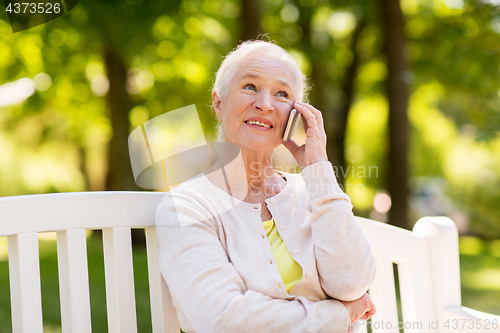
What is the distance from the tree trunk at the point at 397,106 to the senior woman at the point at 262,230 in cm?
534

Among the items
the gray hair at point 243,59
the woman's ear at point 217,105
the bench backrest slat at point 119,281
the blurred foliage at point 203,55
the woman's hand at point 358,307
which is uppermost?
the blurred foliage at point 203,55

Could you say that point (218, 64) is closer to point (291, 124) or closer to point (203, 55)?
point (203, 55)

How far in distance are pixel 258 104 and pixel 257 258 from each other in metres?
0.74

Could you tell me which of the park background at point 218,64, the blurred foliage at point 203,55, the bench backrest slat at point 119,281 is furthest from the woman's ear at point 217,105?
the blurred foliage at point 203,55

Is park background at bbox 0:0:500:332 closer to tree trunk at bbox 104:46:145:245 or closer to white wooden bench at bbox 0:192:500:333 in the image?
tree trunk at bbox 104:46:145:245

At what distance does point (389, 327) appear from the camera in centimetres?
236

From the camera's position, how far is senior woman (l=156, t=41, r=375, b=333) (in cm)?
179

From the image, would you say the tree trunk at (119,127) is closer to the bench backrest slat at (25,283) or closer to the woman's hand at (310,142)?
the woman's hand at (310,142)

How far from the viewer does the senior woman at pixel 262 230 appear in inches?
70.5

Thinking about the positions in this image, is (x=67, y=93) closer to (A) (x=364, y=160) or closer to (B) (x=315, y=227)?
(B) (x=315, y=227)

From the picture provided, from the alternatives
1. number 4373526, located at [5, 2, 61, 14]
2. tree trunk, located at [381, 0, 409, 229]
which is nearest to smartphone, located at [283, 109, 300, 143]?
number 4373526, located at [5, 2, 61, 14]

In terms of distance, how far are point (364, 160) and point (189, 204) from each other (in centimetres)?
1781

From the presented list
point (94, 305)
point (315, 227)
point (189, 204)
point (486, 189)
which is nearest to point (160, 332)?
point (189, 204)

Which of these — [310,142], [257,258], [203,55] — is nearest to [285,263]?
[257,258]
